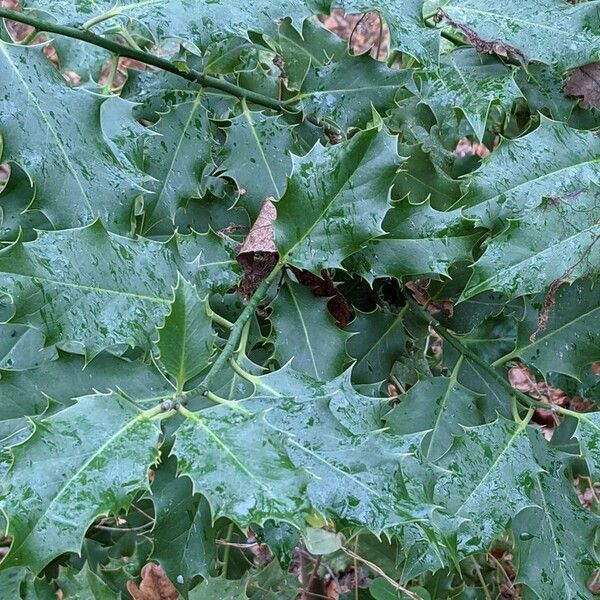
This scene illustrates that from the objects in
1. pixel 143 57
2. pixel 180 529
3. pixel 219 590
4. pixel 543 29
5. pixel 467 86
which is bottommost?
pixel 219 590

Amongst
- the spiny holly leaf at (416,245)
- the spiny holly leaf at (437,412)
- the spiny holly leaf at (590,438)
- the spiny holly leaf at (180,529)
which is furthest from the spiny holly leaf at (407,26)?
the spiny holly leaf at (180,529)

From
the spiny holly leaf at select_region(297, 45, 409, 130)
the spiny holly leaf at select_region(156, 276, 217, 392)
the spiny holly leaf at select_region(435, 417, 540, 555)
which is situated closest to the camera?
the spiny holly leaf at select_region(156, 276, 217, 392)

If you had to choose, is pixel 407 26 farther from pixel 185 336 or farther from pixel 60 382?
pixel 60 382

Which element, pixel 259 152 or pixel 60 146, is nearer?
pixel 60 146

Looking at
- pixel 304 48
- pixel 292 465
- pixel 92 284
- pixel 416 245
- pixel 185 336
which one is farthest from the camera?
pixel 304 48

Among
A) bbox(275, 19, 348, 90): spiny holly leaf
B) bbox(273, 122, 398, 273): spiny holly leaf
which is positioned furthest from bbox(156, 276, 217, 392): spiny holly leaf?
bbox(275, 19, 348, 90): spiny holly leaf

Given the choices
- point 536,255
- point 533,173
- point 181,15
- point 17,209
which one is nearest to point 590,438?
point 536,255

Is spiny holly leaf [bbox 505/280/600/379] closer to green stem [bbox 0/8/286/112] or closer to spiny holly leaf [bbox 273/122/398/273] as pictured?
spiny holly leaf [bbox 273/122/398/273]
